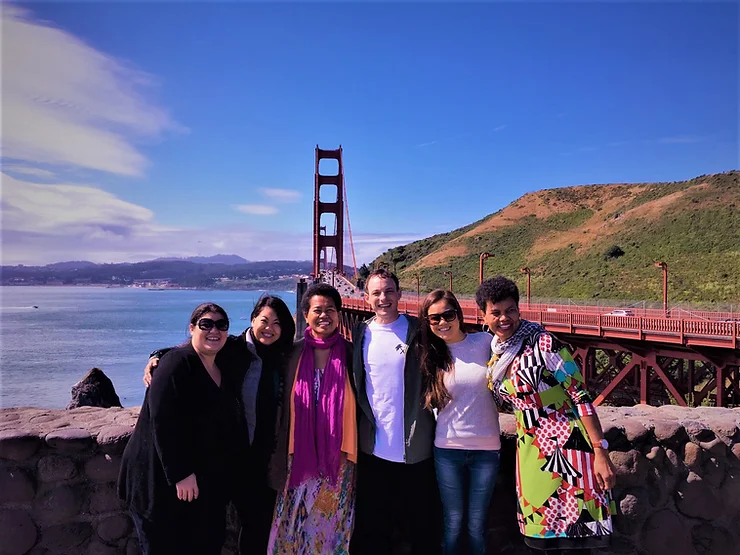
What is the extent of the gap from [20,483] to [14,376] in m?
33.9

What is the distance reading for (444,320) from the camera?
233 centimetres

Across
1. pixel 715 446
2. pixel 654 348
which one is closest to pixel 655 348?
pixel 654 348

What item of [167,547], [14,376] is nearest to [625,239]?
[14,376]

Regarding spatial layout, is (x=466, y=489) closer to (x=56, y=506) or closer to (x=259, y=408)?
(x=259, y=408)

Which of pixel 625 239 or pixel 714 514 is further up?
pixel 625 239

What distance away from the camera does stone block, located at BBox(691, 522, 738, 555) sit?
263cm

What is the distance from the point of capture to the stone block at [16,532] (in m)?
2.43

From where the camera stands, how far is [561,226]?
70.2m

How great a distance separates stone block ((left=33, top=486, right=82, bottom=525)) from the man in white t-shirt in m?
1.41

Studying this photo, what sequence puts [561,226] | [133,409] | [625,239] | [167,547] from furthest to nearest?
[561,226] → [625,239] → [133,409] → [167,547]

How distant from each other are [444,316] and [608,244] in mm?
52475

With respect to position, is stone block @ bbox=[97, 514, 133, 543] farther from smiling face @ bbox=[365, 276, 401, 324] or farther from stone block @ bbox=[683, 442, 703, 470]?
stone block @ bbox=[683, 442, 703, 470]

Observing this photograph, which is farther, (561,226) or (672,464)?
(561,226)

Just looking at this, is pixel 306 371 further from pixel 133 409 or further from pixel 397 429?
pixel 133 409
